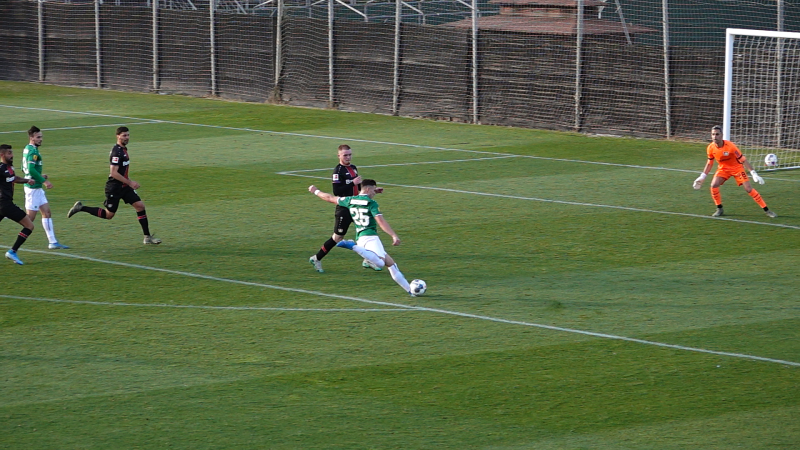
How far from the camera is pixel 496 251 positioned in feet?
50.5

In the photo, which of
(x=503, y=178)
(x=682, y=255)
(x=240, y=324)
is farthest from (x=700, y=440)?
(x=503, y=178)

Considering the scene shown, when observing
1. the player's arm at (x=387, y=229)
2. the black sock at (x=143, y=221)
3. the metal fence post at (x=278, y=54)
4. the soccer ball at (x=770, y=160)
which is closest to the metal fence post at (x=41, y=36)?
the metal fence post at (x=278, y=54)

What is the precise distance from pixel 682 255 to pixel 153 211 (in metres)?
8.59

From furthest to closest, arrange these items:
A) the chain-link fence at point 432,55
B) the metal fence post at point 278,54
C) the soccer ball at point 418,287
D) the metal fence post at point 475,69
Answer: the metal fence post at point 278,54, the metal fence post at point 475,69, the chain-link fence at point 432,55, the soccer ball at point 418,287

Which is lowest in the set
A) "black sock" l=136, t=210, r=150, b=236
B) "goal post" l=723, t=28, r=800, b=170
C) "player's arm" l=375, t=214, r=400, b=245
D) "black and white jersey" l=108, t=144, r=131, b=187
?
"black sock" l=136, t=210, r=150, b=236

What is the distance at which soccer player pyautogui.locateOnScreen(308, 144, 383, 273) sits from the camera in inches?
569

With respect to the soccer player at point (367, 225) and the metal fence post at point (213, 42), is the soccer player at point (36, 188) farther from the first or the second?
the metal fence post at point (213, 42)

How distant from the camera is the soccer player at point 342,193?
14462 millimetres

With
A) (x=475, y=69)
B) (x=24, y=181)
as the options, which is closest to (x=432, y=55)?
(x=475, y=69)

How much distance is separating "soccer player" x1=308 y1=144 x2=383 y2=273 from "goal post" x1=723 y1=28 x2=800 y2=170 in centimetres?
1212

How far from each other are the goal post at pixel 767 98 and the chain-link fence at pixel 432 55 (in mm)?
608

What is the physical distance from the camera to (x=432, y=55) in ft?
98.1

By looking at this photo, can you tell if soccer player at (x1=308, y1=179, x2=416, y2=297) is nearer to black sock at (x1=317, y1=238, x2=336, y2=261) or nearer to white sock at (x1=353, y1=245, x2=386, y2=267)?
white sock at (x1=353, y1=245, x2=386, y2=267)

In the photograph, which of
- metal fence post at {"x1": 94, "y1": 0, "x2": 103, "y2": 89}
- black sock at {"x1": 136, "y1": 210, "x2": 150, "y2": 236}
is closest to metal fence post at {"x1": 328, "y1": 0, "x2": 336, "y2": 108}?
metal fence post at {"x1": 94, "y1": 0, "x2": 103, "y2": 89}
